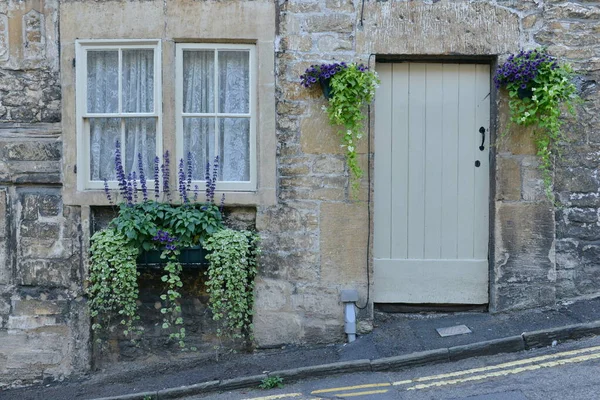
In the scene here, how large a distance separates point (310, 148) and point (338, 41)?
3.19 feet

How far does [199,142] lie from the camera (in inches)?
235

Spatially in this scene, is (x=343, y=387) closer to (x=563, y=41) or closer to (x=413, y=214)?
(x=413, y=214)

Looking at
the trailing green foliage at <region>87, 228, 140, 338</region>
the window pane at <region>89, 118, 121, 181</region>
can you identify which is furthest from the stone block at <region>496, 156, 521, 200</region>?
the window pane at <region>89, 118, 121, 181</region>

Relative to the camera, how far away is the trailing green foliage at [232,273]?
558 centimetres

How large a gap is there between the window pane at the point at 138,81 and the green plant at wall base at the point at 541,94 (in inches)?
121

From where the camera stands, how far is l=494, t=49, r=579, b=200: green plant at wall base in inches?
218

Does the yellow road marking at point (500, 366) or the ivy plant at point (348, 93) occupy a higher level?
the ivy plant at point (348, 93)

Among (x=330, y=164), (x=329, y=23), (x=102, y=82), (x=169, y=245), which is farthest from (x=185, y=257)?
(x=329, y=23)

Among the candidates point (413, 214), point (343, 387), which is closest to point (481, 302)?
point (413, 214)

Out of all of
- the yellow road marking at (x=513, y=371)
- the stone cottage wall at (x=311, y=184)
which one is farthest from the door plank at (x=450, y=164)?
the yellow road marking at (x=513, y=371)

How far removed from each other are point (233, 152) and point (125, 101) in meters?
1.07

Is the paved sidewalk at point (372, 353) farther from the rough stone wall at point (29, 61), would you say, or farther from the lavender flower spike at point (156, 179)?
the rough stone wall at point (29, 61)

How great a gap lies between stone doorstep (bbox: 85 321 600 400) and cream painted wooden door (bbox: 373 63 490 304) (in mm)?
867

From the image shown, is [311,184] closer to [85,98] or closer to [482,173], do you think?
[482,173]
